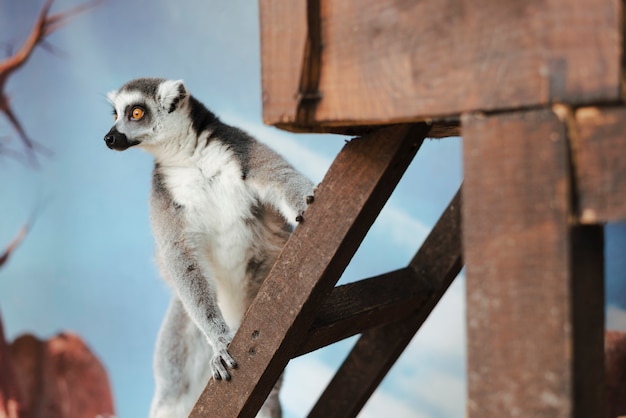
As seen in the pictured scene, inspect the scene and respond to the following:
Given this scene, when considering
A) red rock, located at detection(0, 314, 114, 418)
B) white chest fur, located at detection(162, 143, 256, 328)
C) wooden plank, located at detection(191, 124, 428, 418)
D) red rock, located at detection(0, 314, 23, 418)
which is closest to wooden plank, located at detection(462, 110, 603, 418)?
wooden plank, located at detection(191, 124, 428, 418)

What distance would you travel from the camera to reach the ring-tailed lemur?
224 centimetres

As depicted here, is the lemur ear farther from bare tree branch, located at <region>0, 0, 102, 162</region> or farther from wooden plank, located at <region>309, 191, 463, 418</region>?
bare tree branch, located at <region>0, 0, 102, 162</region>

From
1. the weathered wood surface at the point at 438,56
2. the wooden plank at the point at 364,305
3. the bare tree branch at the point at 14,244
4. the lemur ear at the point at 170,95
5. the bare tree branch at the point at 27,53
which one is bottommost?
the weathered wood surface at the point at 438,56

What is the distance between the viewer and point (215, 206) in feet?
7.70

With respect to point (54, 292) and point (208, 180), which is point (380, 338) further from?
point (54, 292)

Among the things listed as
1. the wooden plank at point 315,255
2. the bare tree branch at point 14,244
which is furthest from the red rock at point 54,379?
the wooden plank at point 315,255

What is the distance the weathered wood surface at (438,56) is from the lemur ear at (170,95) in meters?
1.28

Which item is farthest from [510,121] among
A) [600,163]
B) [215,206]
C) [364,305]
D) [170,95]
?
[170,95]

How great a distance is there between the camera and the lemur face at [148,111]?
2.48 m

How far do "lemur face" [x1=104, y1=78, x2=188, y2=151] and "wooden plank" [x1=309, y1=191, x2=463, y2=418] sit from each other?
1015 mm

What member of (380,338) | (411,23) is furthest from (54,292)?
(411,23)

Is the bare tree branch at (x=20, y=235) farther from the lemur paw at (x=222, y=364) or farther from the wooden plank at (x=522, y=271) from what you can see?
the wooden plank at (x=522, y=271)

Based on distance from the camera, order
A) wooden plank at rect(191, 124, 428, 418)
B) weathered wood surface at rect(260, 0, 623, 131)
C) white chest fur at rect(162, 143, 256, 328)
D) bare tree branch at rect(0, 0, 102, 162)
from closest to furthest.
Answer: weathered wood surface at rect(260, 0, 623, 131)
wooden plank at rect(191, 124, 428, 418)
white chest fur at rect(162, 143, 256, 328)
bare tree branch at rect(0, 0, 102, 162)

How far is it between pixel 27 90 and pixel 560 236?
183 inches
